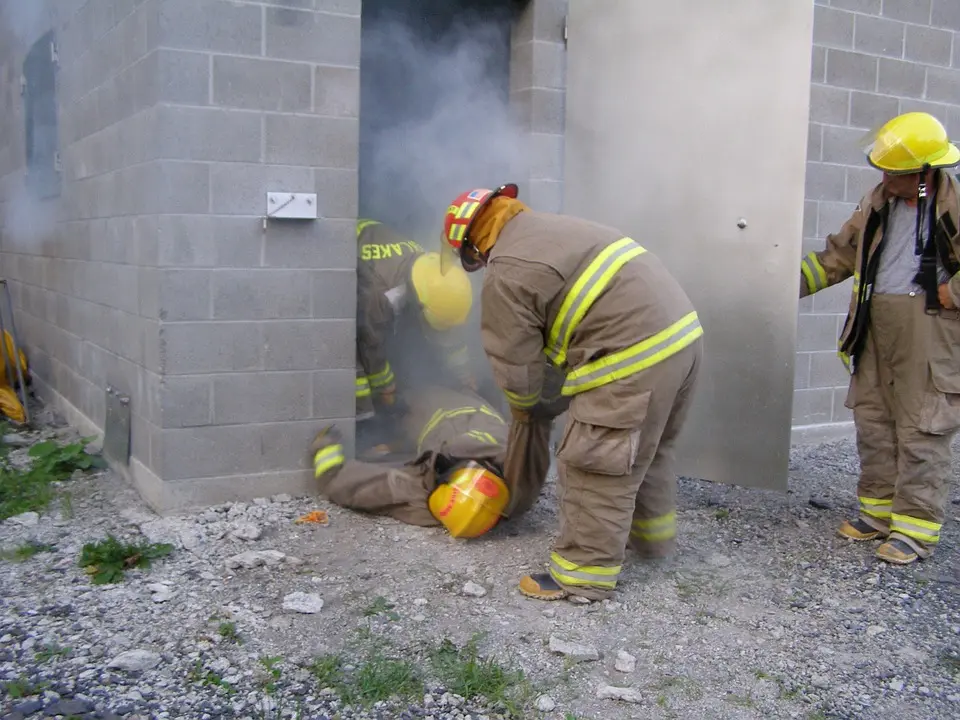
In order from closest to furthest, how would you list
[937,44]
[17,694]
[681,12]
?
[17,694]
[681,12]
[937,44]

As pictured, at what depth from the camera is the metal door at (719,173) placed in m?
4.67

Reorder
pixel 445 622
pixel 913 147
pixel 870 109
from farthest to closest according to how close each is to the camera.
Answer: pixel 870 109
pixel 913 147
pixel 445 622

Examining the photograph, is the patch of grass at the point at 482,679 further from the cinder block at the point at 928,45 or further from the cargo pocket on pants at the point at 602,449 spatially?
the cinder block at the point at 928,45

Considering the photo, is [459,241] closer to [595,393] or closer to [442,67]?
[595,393]

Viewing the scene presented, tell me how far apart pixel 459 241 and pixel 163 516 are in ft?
6.41

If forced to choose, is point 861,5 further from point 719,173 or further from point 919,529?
point 919,529

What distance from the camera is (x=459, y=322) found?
5121mm

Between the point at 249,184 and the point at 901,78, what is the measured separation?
4476 millimetres

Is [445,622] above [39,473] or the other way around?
the other way around

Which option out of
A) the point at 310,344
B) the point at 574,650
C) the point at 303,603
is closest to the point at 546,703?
the point at 574,650

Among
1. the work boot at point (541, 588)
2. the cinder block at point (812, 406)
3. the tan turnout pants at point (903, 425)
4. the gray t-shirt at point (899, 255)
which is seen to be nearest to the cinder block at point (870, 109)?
the cinder block at point (812, 406)

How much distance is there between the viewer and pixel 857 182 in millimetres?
6344

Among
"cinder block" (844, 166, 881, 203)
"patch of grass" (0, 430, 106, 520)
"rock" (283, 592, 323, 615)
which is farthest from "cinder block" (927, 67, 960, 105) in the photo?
"patch of grass" (0, 430, 106, 520)

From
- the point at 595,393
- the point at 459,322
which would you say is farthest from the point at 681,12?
the point at 595,393
